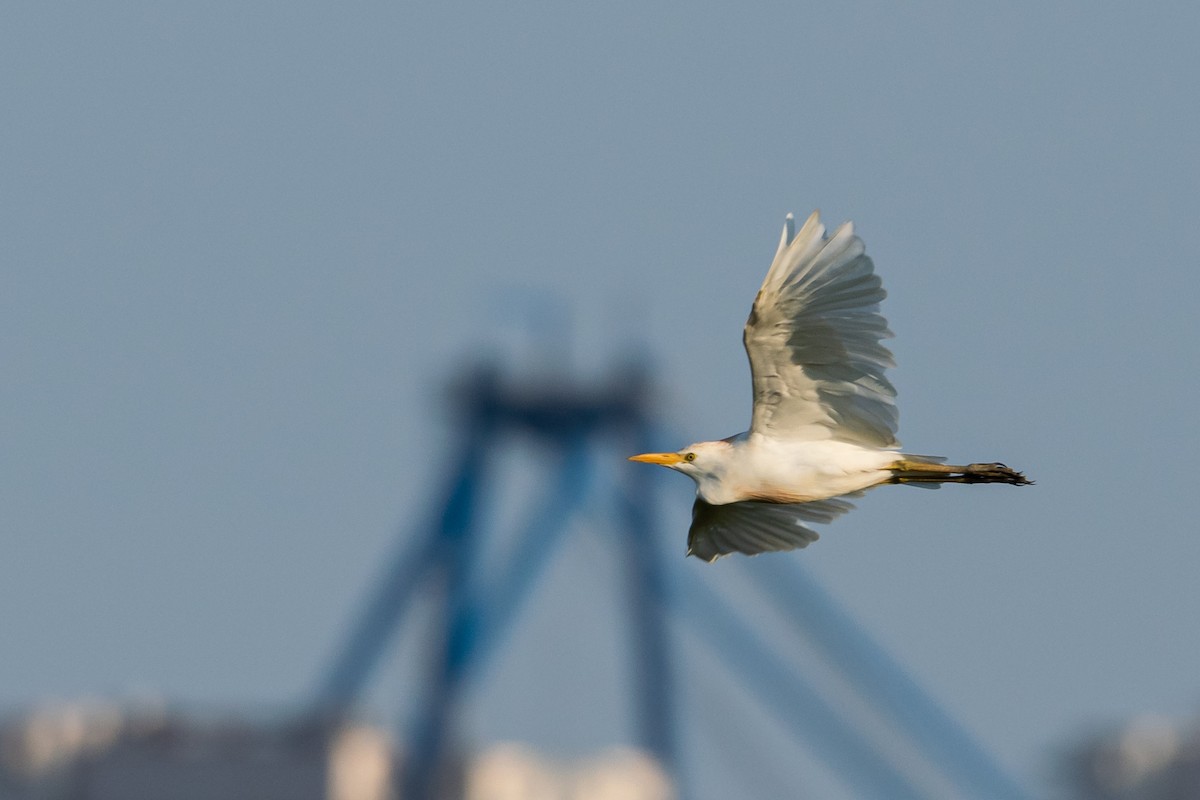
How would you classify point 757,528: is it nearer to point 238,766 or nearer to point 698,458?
point 698,458

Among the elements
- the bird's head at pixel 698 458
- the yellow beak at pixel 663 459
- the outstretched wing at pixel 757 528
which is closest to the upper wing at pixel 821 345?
the bird's head at pixel 698 458

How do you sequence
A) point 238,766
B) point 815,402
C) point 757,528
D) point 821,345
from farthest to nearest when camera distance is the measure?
point 238,766 < point 757,528 < point 815,402 < point 821,345

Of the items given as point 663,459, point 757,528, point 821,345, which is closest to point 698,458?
point 663,459

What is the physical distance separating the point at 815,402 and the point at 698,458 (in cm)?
83

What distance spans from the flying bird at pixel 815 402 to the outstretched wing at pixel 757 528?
77 cm

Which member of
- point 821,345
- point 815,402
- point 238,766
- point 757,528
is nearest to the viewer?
point 821,345

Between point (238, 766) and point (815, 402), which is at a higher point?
point (815, 402)

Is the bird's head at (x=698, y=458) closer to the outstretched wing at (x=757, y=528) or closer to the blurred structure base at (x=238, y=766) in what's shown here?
the outstretched wing at (x=757, y=528)

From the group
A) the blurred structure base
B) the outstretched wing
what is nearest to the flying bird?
the outstretched wing

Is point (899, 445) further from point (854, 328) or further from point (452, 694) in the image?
A: point (452, 694)

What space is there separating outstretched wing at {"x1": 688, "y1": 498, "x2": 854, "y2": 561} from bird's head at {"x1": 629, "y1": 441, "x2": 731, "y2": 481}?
4.19 feet

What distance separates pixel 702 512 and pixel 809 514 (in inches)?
31.1

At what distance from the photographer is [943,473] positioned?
50.6 ft

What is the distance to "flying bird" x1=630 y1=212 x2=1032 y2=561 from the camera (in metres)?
14.6
